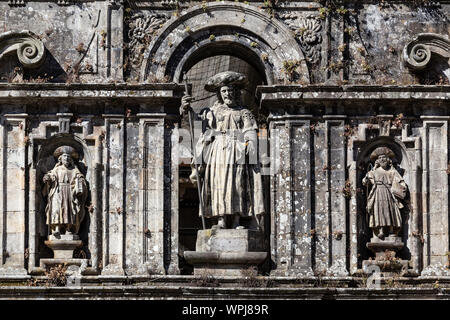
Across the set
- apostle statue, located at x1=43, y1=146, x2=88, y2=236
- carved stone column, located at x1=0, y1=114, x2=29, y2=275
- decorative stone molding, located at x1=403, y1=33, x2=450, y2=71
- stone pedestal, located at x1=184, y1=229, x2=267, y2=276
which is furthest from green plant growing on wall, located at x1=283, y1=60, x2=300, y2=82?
carved stone column, located at x1=0, y1=114, x2=29, y2=275

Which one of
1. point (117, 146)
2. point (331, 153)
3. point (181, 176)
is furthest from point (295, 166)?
point (181, 176)

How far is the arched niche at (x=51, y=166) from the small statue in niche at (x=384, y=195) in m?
4.94

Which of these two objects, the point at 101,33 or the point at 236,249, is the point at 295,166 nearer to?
the point at 236,249

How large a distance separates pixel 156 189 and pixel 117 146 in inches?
41.3

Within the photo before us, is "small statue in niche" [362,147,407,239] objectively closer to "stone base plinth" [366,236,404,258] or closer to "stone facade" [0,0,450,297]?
"stone base plinth" [366,236,404,258]

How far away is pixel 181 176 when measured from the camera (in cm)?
4234

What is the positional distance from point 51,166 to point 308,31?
5213 mm

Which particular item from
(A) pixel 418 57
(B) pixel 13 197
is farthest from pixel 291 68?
(B) pixel 13 197

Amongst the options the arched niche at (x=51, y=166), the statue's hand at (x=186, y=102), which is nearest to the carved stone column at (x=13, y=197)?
the arched niche at (x=51, y=166)

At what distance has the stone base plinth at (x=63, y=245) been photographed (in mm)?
35844

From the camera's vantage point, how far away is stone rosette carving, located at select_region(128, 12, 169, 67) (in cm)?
3653

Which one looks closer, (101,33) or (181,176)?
(101,33)

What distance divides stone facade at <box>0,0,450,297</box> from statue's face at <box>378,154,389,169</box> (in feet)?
0.98

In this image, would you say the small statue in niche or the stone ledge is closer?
the stone ledge
